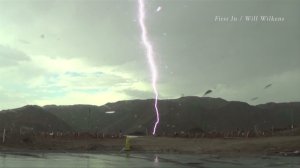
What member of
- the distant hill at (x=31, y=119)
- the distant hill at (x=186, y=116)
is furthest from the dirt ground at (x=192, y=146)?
the distant hill at (x=186, y=116)

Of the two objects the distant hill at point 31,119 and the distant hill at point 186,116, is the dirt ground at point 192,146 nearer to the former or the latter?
the distant hill at point 31,119

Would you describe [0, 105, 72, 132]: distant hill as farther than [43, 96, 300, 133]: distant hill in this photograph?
No

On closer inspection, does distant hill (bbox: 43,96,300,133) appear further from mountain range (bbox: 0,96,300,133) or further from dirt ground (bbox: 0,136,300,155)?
dirt ground (bbox: 0,136,300,155)

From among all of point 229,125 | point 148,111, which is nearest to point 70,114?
point 148,111

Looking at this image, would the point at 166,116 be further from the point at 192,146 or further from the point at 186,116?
the point at 192,146

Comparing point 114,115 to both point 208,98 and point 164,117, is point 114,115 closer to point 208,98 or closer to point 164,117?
point 164,117

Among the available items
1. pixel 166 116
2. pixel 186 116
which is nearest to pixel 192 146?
pixel 166 116

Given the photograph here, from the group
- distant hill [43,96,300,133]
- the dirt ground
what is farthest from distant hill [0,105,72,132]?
the dirt ground
